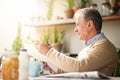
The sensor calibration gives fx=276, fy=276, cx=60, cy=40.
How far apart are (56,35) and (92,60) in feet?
5.82

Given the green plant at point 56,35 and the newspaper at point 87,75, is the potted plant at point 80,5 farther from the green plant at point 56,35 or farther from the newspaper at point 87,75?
the newspaper at point 87,75

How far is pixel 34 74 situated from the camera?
5.56ft

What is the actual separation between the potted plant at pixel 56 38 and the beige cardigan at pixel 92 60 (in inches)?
53.5

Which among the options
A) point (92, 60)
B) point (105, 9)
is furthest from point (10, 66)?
point (105, 9)

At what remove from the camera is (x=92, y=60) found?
185cm

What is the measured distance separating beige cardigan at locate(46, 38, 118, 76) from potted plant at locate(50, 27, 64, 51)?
1.36 meters

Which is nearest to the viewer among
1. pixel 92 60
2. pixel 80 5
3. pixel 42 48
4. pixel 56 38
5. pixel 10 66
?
pixel 10 66

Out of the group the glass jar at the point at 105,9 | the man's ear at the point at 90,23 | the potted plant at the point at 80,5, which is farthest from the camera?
the potted plant at the point at 80,5

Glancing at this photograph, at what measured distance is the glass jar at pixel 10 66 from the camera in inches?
51.8

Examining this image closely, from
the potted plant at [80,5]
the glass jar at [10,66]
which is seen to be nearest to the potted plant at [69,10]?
the potted plant at [80,5]

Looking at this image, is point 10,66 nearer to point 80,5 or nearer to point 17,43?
point 80,5

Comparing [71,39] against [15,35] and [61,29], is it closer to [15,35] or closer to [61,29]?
[61,29]

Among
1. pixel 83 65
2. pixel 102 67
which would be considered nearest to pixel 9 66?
pixel 83 65

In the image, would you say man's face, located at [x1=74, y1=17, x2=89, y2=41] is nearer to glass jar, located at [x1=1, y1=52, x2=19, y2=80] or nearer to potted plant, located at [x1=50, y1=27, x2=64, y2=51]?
glass jar, located at [x1=1, y1=52, x2=19, y2=80]
